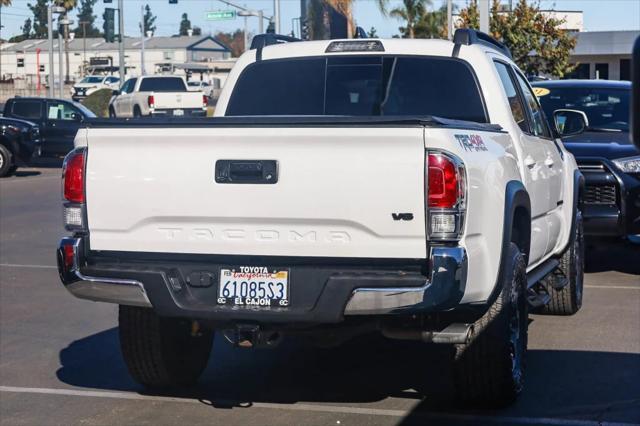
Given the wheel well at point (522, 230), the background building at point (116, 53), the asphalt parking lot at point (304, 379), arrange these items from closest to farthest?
the asphalt parking lot at point (304, 379) → the wheel well at point (522, 230) → the background building at point (116, 53)

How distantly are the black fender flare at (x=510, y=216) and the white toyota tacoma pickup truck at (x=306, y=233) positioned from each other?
0.02m

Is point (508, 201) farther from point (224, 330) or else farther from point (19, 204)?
point (19, 204)

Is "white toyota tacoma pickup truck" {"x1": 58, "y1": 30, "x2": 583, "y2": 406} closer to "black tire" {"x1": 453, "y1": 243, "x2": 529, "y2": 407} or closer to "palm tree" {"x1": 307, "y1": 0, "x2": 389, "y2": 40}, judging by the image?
"black tire" {"x1": 453, "y1": 243, "x2": 529, "y2": 407}

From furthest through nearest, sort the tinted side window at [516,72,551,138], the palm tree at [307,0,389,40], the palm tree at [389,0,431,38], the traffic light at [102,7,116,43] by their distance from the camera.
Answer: the palm tree at [389,0,431,38], the traffic light at [102,7,116,43], the palm tree at [307,0,389,40], the tinted side window at [516,72,551,138]

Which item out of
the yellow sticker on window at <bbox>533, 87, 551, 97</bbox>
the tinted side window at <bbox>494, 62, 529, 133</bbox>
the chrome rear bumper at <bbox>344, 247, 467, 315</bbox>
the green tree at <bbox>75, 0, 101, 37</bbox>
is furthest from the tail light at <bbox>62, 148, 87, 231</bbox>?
the green tree at <bbox>75, 0, 101, 37</bbox>

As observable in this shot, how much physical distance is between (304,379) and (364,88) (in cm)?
193

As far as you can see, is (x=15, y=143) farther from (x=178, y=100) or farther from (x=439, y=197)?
(x=439, y=197)

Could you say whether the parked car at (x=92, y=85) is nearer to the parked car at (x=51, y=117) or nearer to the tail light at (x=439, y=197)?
the parked car at (x=51, y=117)

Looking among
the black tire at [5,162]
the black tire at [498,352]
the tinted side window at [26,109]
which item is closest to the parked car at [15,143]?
the black tire at [5,162]

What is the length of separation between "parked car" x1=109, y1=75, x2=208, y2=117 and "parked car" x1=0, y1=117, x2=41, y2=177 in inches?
456

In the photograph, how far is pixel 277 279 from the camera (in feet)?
18.3

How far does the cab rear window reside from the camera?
280 inches

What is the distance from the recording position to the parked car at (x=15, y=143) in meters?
24.8

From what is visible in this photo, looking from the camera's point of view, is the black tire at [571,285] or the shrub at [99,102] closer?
the black tire at [571,285]
